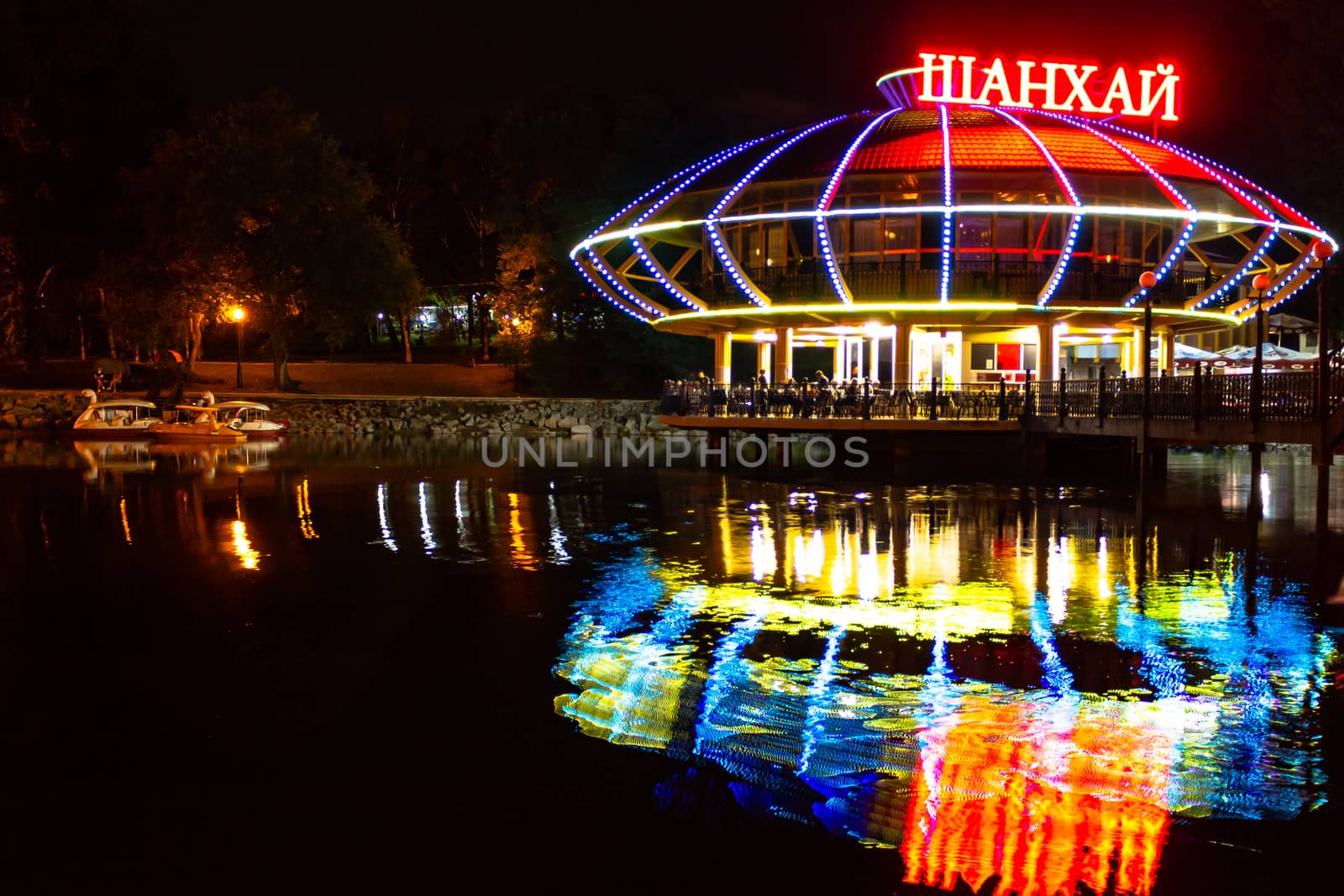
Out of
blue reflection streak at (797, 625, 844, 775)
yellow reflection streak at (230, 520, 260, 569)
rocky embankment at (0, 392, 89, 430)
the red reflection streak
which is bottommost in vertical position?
the red reflection streak

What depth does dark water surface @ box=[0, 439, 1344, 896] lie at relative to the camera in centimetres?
701

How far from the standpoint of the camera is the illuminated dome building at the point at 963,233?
114 feet

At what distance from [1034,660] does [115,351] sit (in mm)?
66353

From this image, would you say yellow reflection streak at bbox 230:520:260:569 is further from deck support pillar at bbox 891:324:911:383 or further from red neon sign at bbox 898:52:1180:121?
red neon sign at bbox 898:52:1180:121

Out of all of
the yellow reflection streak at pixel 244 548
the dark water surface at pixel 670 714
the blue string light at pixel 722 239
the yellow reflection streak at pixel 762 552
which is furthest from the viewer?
the blue string light at pixel 722 239

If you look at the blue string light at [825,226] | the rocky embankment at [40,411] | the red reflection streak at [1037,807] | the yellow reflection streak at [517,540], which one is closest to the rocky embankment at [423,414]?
the rocky embankment at [40,411]

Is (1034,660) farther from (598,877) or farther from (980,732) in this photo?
(598,877)

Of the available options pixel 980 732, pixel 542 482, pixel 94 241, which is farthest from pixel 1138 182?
pixel 94 241

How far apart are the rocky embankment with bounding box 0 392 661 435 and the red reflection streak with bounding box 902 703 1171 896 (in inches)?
1712

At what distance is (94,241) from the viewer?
5934 cm

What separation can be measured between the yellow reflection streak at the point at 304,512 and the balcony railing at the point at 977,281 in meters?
15.3

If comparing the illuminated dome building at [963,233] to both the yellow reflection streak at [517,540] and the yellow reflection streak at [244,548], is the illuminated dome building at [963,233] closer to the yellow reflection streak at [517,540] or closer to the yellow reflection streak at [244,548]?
the yellow reflection streak at [517,540]

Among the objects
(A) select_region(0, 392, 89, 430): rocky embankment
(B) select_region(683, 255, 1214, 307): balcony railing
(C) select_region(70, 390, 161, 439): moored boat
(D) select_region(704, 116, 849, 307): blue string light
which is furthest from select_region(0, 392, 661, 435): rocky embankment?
(B) select_region(683, 255, 1214, 307): balcony railing

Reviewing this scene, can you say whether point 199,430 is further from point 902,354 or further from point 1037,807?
point 1037,807
